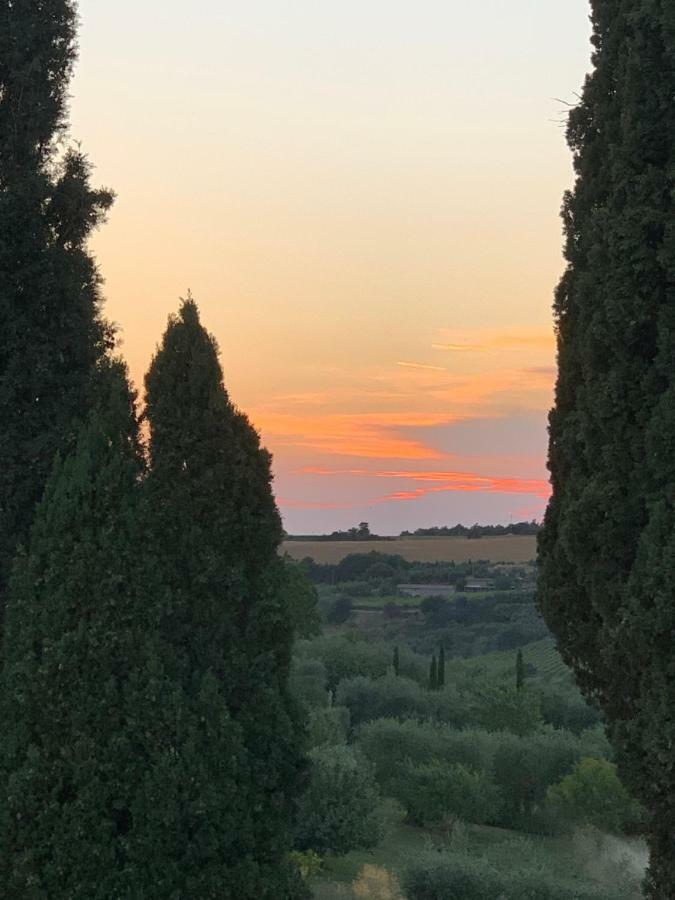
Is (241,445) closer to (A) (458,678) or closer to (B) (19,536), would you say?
(B) (19,536)

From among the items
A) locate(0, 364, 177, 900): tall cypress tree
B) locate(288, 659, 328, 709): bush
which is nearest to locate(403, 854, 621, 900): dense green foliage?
locate(0, 364, 177, 900): tall cypress tree

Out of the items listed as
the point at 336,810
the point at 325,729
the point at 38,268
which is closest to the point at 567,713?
the point at 325,729

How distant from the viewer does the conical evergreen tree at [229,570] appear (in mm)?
11938

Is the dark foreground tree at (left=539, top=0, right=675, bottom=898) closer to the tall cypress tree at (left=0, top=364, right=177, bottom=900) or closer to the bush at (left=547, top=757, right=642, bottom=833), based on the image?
the tall cypress tree at (left=0, top=364, right=177, bottom=900)

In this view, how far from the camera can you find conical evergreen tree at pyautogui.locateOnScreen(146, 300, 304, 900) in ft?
39.2

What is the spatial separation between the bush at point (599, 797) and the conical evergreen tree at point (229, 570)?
863 inches

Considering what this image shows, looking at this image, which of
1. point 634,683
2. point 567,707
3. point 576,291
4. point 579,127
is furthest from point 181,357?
point 567,707

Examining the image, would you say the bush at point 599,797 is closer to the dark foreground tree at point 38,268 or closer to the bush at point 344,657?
the bush at point 344,657

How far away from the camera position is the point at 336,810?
936 inches

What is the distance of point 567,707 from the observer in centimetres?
4838

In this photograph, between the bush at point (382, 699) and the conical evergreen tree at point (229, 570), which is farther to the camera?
the bush at point (382, 699)

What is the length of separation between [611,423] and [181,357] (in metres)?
5.13

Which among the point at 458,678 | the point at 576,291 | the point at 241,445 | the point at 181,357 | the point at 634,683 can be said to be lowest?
the point at 458,678

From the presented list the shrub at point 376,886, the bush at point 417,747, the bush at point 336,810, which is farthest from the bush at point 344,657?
the shrub at point 376,886
